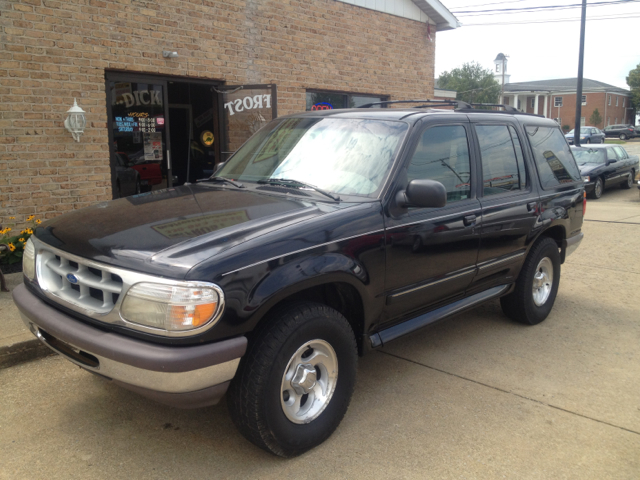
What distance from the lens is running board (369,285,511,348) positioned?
353 centimetres

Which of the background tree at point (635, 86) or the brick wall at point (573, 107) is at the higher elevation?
the background tree at point (635, 86)

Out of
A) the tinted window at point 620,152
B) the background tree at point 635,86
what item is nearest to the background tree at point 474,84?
the background tree at point 635,86

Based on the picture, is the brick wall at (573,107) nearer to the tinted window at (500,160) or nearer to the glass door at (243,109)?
the glass door at (243,109)

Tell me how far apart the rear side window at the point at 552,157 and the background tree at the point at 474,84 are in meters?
72.7

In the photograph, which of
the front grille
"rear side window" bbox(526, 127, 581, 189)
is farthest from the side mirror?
"rear side window" bbox(526, 127, 581, 189)

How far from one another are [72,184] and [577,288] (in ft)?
21.6

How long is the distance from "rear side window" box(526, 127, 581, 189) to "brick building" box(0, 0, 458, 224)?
4.53m

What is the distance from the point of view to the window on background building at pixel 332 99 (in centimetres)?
1041

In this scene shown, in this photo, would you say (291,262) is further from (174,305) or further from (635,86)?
(635,86)

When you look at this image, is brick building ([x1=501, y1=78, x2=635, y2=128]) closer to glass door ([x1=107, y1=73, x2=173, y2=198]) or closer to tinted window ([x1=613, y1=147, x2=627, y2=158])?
tinted window ([x1=613, y1=147, x2=627, y2=158])

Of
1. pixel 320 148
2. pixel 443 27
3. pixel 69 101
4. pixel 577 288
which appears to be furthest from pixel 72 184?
pixel 443 27

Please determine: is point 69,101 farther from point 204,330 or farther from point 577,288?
point 577,288

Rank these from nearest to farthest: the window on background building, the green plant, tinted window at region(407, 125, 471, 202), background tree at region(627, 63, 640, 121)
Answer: tinted window at region(407, 125, 471, 202), the green plant, the window on background building, background tree at region(627, 63, 640, 121)

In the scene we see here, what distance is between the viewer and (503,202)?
4410mm
